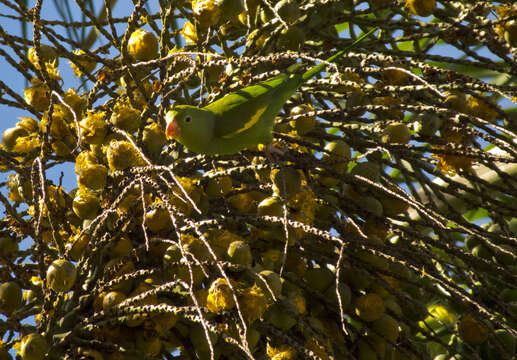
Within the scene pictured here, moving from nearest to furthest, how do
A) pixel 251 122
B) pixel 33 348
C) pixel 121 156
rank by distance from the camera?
pixel 33 348, pixel 121 156, pixel 251 122

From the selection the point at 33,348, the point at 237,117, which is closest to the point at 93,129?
the point at 237,117

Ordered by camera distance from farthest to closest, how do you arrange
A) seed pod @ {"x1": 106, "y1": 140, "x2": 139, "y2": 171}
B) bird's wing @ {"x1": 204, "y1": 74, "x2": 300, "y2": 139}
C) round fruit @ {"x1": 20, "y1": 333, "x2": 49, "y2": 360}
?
1. bird's wing @ {"x1": 204, "y1": 74, "x2": 300, "y2": 139}
2. seed pod @ {"x1": 106, "y1": 140, "x2": 139, "y2": 171}
3. round fruit @ {"x1": 20, "y1": 333, "x2": 49, "y2": 360}

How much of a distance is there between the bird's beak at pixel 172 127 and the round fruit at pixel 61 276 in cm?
36

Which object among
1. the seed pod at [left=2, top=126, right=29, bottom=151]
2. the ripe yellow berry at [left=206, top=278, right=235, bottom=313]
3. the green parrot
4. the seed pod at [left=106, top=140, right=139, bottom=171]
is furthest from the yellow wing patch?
the seed pod at [left=2, top=126, right=29, bottom=151]

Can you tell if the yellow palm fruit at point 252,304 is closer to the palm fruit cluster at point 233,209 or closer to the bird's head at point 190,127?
the palm fruit cluster at point 233,209

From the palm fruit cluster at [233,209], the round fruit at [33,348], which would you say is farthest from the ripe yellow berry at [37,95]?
the round fruit at [33,348]

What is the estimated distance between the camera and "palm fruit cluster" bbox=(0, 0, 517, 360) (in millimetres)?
1175

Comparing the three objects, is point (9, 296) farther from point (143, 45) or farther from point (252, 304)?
point (143, 45)

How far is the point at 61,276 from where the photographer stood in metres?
1.14

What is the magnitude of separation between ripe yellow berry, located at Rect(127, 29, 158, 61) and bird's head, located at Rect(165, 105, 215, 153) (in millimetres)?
213

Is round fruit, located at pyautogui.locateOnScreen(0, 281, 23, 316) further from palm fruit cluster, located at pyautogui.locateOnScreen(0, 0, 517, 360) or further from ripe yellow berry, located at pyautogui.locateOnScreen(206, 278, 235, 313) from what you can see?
ripe yellow berry, located at pyautogui.locateOnScreen(206, 278, 235, 313)

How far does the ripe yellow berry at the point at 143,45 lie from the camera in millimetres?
1490

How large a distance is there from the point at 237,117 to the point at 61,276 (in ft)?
1.78

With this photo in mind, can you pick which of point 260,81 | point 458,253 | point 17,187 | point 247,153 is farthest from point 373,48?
point 17,187
